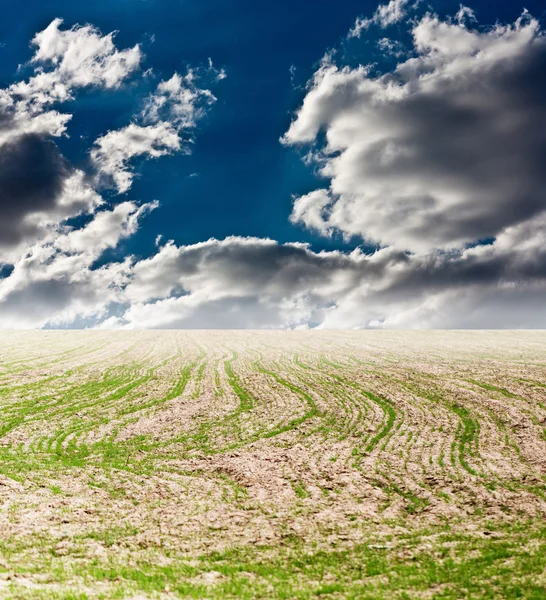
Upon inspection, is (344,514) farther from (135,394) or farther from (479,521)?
(135,394)

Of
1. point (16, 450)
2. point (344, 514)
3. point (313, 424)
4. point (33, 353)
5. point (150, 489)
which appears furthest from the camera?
point (33, 353)

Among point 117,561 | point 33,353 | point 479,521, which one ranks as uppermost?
point 33,353

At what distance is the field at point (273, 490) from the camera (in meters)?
9.31

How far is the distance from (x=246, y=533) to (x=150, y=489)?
14.0 ft

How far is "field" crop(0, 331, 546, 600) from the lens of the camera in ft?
30.6

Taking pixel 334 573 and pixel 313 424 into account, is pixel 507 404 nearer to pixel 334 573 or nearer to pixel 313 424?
pixel 313 424

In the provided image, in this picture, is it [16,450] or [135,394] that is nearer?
[16,450]

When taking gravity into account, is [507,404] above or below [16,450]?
below

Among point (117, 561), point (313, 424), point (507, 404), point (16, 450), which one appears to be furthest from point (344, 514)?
point (507, 404)

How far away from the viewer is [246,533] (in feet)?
37.0

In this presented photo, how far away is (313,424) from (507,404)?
1157 cm

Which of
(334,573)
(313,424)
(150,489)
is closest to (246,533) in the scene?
(334,573)

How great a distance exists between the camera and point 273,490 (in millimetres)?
14023

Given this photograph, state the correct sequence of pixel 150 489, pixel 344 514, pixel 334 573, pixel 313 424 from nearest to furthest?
1. pixel 334 573
2. pixel 344 514
3. pixel 150 489
4. pixel 313 424
